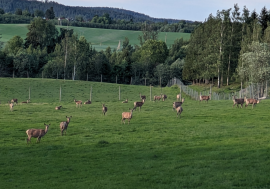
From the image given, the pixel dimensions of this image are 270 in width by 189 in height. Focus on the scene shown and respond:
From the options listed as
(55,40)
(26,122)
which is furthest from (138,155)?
(55,40)

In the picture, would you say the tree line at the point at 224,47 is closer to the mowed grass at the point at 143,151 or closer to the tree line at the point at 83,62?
the tree line at the point at 83,62

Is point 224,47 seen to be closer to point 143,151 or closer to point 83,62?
point 83,62

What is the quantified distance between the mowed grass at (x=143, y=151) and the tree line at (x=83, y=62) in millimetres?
64674

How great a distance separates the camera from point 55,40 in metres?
139

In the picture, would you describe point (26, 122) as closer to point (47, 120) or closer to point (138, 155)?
point (47, 120)

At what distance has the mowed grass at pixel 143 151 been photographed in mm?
17094

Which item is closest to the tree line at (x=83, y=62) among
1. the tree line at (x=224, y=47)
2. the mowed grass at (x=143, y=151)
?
the tree line at (x=224, y=47)

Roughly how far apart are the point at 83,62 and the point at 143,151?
285ft

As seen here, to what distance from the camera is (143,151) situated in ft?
74.7

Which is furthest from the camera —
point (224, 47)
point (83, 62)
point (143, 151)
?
point (83, 62)

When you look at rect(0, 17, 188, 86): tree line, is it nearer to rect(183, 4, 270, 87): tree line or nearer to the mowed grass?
rect(183, 4, 270, 87): tree line

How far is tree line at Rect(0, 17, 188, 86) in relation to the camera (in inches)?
4198

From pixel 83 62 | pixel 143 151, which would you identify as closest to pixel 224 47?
pixel 83 62

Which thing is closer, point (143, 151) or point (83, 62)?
point (143, 151)
